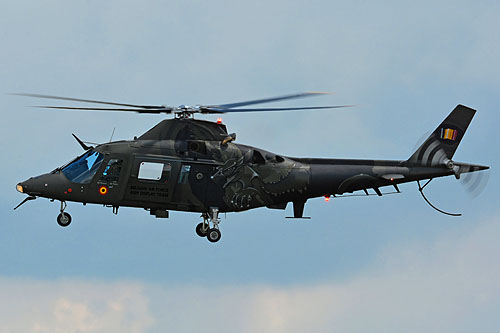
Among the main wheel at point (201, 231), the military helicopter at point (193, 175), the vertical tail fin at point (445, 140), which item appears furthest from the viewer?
the vertical tail fin at point (445, 140)

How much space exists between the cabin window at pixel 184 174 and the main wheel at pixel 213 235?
2.45 m

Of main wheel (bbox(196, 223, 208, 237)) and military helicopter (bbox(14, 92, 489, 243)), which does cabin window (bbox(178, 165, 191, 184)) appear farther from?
main wheel (bbox(196, 223, 208, 237))

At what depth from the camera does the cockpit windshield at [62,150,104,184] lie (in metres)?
35.8

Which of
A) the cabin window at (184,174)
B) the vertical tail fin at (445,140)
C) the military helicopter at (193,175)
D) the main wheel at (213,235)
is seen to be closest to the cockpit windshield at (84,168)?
the military helicopter at (193,175)

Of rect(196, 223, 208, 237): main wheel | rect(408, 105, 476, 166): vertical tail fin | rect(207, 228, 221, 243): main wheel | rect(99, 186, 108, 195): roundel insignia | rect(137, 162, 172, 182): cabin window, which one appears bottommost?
rect(207, 228, 221, 243): main wheel

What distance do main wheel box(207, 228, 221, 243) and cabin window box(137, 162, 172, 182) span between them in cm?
303

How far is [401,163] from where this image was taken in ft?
126

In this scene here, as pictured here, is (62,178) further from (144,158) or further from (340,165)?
(340,165)

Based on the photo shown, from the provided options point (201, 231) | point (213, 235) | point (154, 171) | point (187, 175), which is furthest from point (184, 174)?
point (201, 231)

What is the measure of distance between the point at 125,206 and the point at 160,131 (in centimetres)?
355

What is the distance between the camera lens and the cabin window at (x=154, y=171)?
35.8 m

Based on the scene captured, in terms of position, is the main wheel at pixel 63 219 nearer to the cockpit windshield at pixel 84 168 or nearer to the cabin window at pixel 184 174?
the cockpit windshield at pixel 84 168

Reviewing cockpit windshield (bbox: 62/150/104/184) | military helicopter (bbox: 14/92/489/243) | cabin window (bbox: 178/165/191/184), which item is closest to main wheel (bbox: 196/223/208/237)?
military helicopter (bbox: 14/92/489/243)

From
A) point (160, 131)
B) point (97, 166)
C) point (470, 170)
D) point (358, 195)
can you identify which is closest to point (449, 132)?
point (470, 170)
